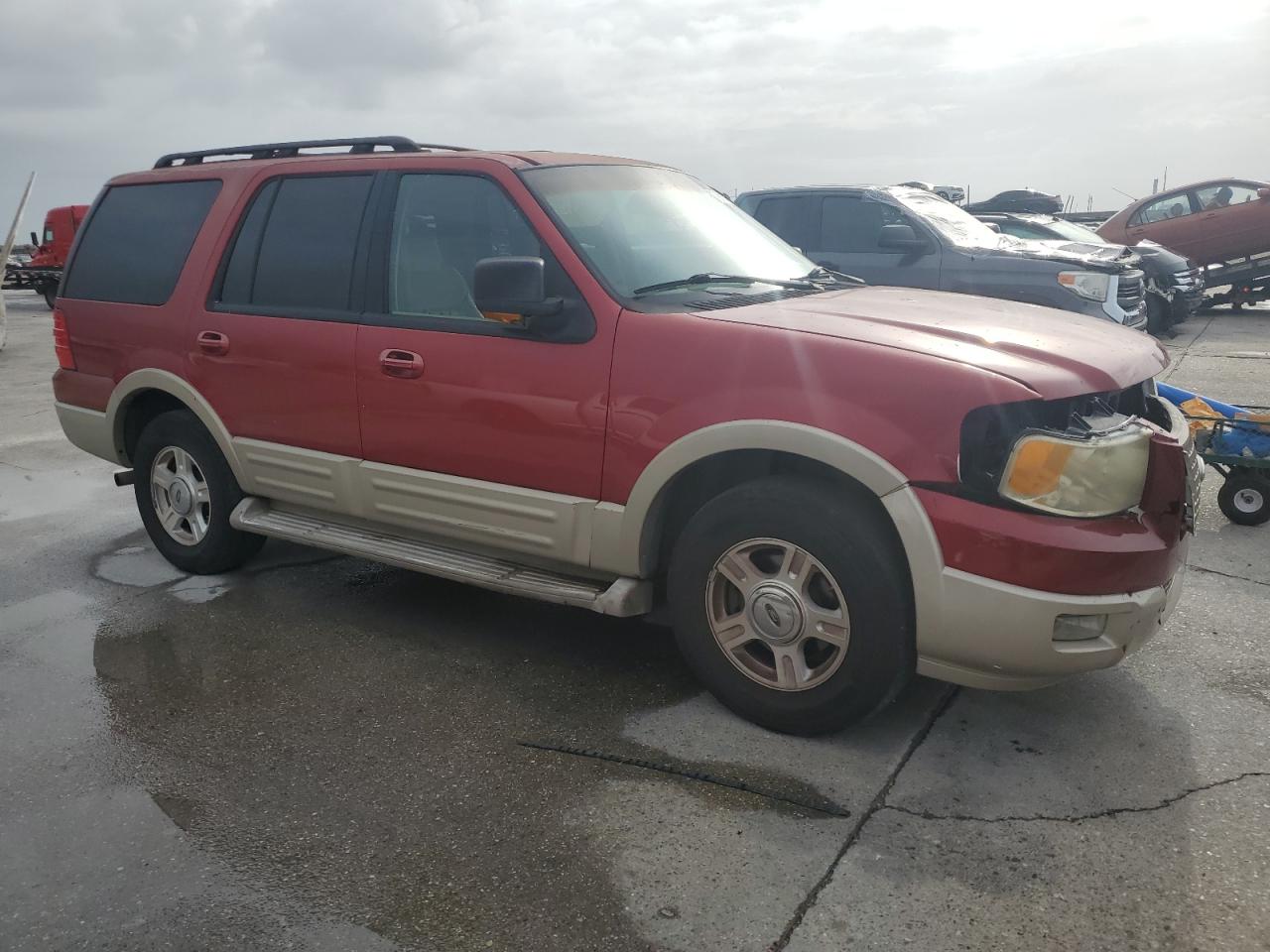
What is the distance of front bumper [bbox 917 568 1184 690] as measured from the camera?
2.97 meters

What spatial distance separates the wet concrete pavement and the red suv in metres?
0.37

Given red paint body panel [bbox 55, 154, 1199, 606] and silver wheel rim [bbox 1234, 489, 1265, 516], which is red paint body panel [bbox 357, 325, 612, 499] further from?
silver wheel rim [bbox 1234, 489, 1265, 516]

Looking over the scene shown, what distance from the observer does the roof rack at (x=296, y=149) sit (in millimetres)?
4531

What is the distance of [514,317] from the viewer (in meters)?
3.76

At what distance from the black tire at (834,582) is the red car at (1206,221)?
50.0 ft

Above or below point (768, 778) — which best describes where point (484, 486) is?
above

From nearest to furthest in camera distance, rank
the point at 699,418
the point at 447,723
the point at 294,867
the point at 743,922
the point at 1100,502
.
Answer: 1. the point at 743,922
2. the point at 294,867
3. the point at 1100,502
4. the point at 699,418
5. the point at 447,723

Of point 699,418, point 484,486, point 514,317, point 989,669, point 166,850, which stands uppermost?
point 514,317

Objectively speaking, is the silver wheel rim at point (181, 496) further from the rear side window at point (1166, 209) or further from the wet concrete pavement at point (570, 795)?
the rear side window at point (1166, 209)

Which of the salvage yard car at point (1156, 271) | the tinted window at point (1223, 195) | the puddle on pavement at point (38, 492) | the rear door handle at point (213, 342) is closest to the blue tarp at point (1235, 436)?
the rear door handle at point (213, 342)

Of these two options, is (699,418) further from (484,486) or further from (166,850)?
(166,850)

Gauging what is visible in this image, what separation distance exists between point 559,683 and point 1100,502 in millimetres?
1953

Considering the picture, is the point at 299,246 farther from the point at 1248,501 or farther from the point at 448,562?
the point at 1248,501

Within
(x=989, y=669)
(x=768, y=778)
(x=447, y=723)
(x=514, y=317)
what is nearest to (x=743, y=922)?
(x=768, y=778)
